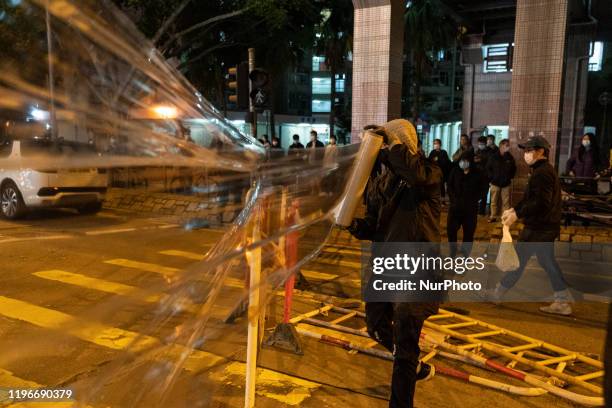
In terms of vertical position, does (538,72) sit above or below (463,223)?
above

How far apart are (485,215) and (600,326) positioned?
21.7 feet

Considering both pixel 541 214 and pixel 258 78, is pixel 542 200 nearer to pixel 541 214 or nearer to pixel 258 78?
pixel 541 214

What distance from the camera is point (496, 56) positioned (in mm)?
18625

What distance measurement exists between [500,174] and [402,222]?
8.06 metres

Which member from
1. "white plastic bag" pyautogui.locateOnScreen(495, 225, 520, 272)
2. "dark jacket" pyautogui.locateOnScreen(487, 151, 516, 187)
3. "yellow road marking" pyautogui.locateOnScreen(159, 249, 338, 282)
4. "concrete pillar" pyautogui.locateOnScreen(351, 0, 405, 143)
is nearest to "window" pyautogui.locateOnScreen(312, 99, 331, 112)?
Result: "concrete pillar" pyautogui.locateOnScreen(351, 0, 405, 143)

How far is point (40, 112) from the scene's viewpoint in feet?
8.34

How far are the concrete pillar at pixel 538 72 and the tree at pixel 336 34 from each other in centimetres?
1146

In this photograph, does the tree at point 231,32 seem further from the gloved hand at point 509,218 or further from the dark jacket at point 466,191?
the gloved hand at point 509,218

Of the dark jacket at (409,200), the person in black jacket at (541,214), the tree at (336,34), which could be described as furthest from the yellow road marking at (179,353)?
the tree at (336,34)

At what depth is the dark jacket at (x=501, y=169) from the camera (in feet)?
34.3

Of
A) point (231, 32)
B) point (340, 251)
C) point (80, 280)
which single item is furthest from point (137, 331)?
point (231, 32)

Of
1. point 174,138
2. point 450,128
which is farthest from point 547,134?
point 450,128

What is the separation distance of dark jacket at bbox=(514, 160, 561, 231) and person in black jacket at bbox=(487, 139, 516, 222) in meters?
5.17

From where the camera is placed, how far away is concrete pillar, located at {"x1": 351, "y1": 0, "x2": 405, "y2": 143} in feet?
37.5
